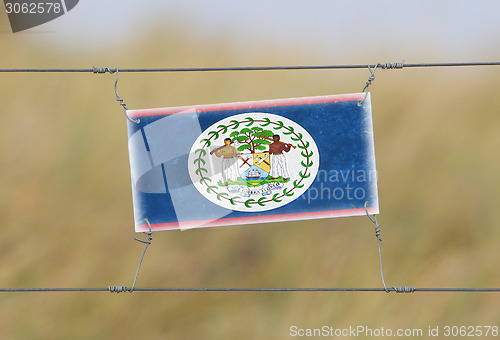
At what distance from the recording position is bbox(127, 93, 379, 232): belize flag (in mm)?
2682

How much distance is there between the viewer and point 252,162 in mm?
2701

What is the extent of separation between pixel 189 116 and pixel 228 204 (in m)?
0.43

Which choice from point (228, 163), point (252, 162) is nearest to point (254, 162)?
point (252, 162)

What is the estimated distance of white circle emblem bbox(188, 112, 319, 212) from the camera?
2.69m

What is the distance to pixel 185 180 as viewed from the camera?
106 inches

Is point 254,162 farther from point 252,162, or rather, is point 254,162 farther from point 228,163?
point 228,163

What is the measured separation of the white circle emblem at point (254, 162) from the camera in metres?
2.69

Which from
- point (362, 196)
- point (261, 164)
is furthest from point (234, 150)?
point (362, 196)

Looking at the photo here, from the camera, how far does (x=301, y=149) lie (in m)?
2.69

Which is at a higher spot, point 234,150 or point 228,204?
point 234,150

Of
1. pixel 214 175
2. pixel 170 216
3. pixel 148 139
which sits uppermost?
pixel 148 139

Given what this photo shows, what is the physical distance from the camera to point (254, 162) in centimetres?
270

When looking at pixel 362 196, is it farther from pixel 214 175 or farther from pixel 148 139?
pixel 148 139

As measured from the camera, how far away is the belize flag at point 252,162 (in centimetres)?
268
